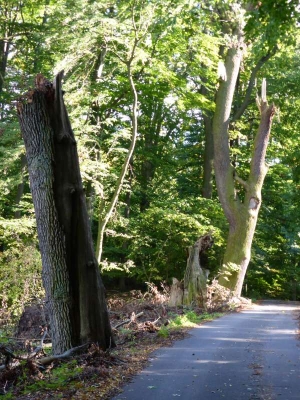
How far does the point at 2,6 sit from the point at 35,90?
17887 millimetres

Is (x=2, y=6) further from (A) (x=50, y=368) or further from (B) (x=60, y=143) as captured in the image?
(A) (x=50, y=368)

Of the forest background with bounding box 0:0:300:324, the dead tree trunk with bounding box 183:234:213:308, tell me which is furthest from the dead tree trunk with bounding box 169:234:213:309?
the forest background with bounding box 0:0:300:324

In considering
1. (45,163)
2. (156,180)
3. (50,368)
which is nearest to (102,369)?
(50,368)

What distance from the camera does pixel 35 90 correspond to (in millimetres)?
8516

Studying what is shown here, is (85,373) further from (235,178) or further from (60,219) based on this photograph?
(235,178)

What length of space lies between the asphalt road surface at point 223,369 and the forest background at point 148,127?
505 centimetres

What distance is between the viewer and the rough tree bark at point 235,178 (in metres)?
22.7

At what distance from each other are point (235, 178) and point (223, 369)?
16.4 m

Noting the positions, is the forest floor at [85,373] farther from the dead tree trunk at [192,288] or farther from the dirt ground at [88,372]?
the dead tree trunk at [192,288]

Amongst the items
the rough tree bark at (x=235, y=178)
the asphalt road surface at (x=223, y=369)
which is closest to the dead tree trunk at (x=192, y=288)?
the rough tree bark at (x=235, y=178)

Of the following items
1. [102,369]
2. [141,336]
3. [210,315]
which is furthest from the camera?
[210,315]

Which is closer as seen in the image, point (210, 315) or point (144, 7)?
point (210, 315)

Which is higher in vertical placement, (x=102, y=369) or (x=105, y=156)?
(x=105, y=156)

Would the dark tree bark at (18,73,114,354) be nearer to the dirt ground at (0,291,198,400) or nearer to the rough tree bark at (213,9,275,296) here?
the dirt ground at (0,291,198,400)
